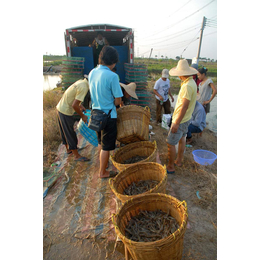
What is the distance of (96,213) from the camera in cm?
257

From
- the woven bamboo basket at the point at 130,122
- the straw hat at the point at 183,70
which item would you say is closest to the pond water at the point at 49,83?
the woven bamboo basket at the point at 130,122

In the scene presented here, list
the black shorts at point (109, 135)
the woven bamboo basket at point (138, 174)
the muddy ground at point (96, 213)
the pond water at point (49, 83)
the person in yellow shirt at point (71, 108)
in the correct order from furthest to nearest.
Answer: the pond water at point (49, 83) → the person in yellow shirt at point (71, 108) → the black shorts at point (109, 135) → the woven bamboo basket at point (138, 174) → the muddy ground at point (96, 213)

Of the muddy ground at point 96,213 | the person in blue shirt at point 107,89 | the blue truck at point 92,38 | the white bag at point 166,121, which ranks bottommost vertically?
the muddy ground at point 96,213

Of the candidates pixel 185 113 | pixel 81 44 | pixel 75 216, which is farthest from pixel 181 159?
pixel 81 44

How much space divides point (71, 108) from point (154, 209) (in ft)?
8.33

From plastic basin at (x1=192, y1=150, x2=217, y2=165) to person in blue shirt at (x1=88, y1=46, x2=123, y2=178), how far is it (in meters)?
1.86

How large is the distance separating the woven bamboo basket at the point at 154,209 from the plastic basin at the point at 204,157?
1.89 meters

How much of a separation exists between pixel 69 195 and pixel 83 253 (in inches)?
42.2

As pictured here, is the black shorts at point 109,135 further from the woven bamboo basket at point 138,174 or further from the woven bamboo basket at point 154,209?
the woven bamboo basket at point 154,209

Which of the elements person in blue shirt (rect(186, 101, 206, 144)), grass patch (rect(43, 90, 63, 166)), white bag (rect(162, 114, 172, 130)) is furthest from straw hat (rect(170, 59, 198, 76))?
grass patch (rect(43, 90, 63, 166))

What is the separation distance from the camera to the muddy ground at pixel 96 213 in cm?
208

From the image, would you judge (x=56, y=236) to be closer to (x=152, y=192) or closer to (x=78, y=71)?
(x=152, y=192)

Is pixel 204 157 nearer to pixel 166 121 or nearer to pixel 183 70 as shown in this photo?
pixel 166 121

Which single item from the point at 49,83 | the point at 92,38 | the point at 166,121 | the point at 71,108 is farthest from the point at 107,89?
the point at 49,83
